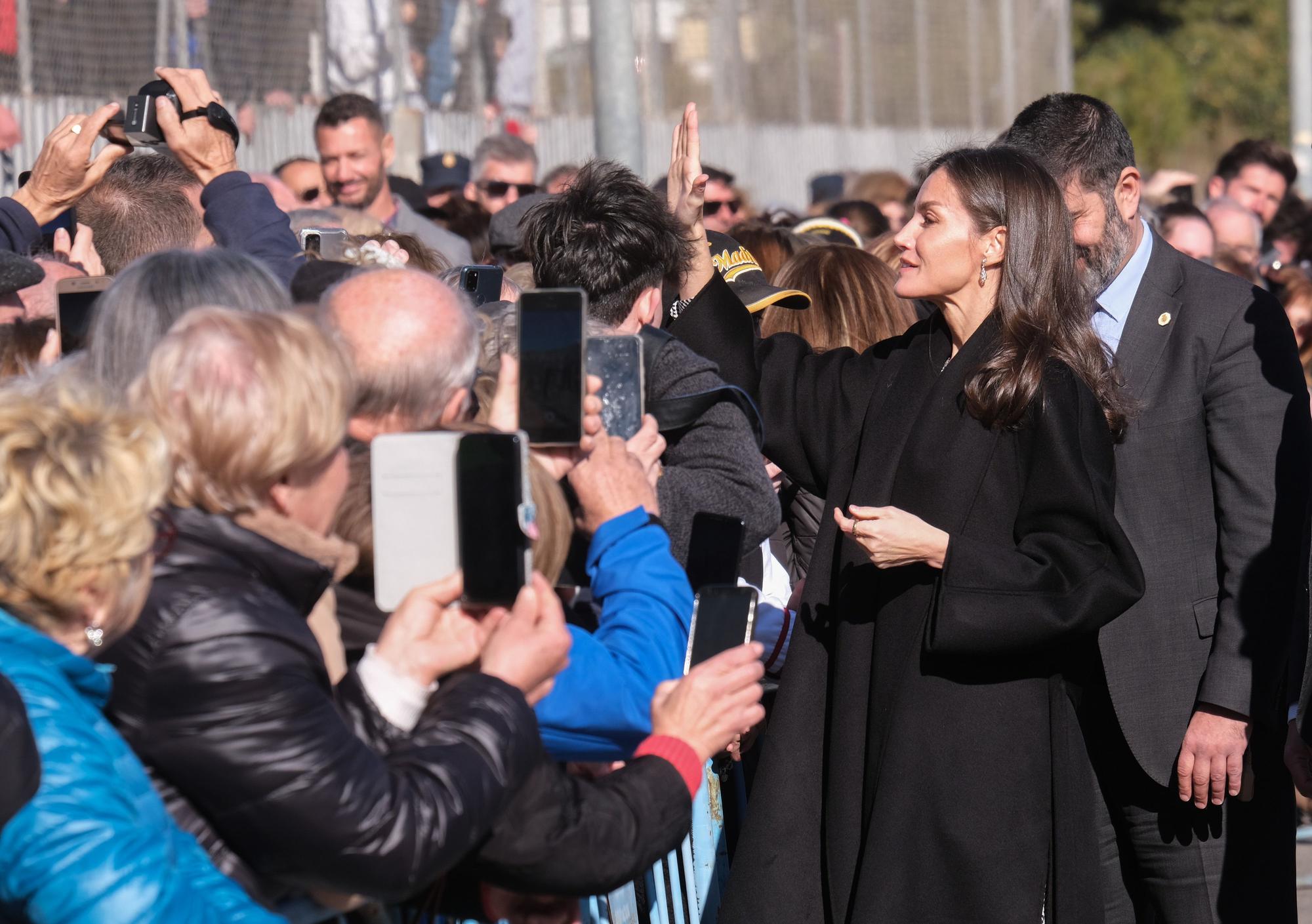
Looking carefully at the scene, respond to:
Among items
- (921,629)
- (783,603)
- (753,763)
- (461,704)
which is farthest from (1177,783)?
(461,704)

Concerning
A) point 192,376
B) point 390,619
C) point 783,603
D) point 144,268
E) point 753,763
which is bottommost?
point 753,763

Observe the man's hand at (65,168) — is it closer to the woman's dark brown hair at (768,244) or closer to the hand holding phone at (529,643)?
the woman's dark brown hair at (768,244)

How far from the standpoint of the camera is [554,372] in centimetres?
236

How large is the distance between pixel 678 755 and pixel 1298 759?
1925 mm

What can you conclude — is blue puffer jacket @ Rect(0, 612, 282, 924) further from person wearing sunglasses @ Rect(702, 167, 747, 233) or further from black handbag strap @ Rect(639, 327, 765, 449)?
person wearing sunglasses @ Rect(702, 167, 747, 233)

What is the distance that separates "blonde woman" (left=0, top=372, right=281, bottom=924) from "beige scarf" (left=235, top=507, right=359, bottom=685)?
148 millimetres

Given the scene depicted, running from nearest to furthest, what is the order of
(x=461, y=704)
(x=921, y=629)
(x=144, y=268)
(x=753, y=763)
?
(x=461, y=704)
(x=144, y=268)
(x=921, y=629)
(x=753, y=763)

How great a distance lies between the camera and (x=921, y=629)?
315 centimetres

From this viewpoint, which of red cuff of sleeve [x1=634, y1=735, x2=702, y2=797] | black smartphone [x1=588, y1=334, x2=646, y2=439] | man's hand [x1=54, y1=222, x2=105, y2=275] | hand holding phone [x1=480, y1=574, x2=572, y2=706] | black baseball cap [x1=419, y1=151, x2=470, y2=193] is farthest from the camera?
black baseball cap [x1=419, y1=151, x2=470, y2=193]

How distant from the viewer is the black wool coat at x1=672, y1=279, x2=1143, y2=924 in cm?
305

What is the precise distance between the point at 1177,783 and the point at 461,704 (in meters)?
2.02

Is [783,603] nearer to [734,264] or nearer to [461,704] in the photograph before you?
[734,264]

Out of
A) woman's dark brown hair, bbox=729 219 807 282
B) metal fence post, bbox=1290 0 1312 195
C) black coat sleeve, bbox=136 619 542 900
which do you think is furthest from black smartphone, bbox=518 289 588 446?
metal fence post, bbox=1290 0 1312 195

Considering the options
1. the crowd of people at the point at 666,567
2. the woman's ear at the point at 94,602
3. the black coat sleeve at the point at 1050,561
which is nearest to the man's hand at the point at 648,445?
the crowd of people at the point at 666,567
